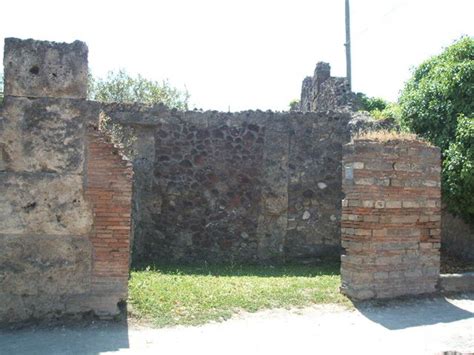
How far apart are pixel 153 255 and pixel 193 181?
5.83 feet

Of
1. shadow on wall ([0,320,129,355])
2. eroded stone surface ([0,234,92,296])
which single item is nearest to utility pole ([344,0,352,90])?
eroded stone surface ([0,234,92,296])

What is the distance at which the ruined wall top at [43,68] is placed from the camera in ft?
19.6

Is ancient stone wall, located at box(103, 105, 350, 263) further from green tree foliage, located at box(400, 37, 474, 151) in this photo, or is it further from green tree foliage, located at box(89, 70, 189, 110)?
green tree foliage, located at box(89, 70, 189, 110)

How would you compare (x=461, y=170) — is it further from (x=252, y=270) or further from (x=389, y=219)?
(x=252, y=270)

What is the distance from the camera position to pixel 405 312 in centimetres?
683

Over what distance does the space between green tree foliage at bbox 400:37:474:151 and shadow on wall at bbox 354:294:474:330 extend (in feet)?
12.9

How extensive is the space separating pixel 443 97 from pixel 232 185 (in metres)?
4.74

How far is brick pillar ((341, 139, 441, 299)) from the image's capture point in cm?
719

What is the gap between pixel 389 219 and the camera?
23.9 ft

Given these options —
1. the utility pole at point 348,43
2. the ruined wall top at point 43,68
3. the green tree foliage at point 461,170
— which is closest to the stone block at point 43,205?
the ruined wall top at point 43,68

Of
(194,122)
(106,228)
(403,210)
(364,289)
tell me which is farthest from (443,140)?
(106,228)

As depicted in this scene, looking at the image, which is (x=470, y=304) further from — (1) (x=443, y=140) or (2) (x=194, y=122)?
(2) (x=194, y=122)

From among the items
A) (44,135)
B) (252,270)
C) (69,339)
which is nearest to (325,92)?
(252,270)

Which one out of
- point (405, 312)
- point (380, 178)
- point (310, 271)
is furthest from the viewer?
point (310, 271)
